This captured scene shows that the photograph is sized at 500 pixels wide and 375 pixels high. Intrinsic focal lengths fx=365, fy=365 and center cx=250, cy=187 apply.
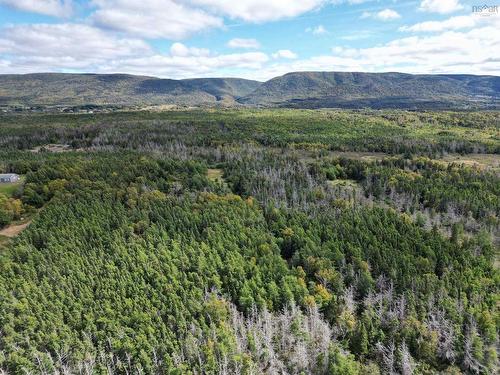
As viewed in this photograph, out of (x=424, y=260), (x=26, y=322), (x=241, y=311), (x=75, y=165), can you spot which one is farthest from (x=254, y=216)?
(x=75, y=165)

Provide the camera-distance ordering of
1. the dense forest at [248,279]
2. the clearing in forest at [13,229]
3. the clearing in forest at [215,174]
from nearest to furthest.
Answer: the dense forest at [248,279], the clearing in forest at [13,229], the clearing in forest at [215,174]

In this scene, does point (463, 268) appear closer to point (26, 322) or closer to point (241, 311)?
point (241, 311)

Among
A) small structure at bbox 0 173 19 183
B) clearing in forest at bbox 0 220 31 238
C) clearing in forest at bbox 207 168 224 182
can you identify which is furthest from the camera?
clearing in forest at bbox 207 168 224 182

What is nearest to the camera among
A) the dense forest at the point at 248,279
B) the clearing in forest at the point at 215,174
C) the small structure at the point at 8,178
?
the dense forest at the point at 248,279

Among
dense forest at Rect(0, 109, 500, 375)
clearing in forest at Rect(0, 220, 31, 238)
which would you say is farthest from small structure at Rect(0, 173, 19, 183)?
clearing in forest at Rect(0, 220, 31, 238)

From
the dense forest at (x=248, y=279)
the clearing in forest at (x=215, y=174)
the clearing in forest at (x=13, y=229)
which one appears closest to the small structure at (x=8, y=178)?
the dense forest at (x=248, y=279)

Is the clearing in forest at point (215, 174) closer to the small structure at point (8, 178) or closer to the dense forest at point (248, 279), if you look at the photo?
the dense forest at point (248, 279)

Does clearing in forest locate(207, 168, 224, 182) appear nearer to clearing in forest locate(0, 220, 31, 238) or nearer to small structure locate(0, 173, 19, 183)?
clearing in forest locate(0, 220, 31, 238)

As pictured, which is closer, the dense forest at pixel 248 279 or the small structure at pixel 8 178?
A: the dense forest at pixel 248 279
